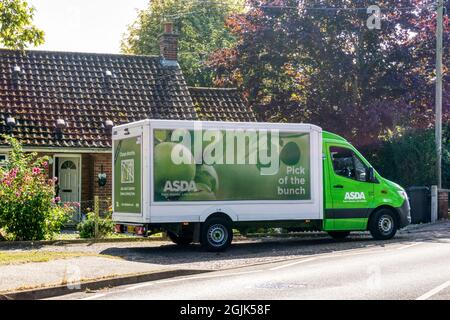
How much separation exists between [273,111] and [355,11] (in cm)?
519

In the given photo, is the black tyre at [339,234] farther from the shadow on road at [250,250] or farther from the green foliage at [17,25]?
the green foliage at [17,25]

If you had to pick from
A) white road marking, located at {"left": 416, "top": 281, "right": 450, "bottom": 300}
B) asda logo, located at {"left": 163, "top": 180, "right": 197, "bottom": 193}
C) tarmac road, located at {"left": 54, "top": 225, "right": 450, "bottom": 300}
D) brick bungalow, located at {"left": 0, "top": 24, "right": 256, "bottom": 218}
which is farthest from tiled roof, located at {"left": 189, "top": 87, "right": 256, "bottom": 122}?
white road marking, located at {"left": 416, "top": 281, "right": 450, "bottom": 300}

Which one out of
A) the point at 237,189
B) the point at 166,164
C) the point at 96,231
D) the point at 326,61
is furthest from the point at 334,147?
the point at 326,61

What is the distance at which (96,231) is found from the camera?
67.4 ft

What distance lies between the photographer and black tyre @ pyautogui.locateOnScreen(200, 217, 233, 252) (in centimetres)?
1784

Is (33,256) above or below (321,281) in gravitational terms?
above

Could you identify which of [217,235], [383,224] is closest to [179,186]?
[217,235]

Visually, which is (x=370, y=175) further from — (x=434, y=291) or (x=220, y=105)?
(x=220, y=105)

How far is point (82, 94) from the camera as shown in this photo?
94.2 feet

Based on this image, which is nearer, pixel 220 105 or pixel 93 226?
pixel 93 226

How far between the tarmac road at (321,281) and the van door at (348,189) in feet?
9.45

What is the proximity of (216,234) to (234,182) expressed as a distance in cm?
126
